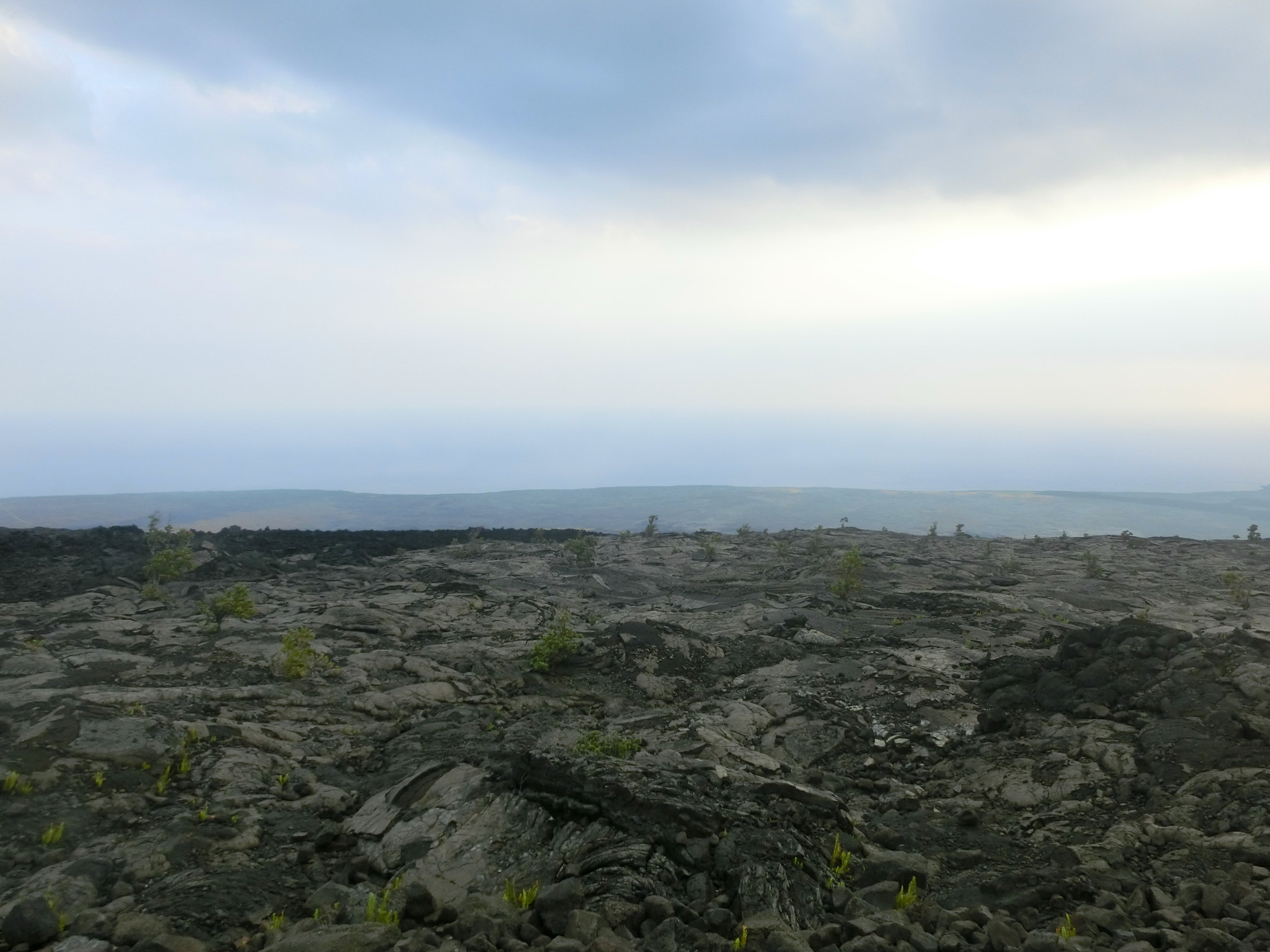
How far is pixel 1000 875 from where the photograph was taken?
8.87 m

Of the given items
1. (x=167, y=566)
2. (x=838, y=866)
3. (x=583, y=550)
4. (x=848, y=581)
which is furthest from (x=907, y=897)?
(x=583, y=550)

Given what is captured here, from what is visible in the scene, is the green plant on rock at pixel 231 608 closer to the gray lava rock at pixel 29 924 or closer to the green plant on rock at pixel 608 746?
the green plant on rock at pixel 608 746

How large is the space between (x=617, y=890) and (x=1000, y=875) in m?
5.38

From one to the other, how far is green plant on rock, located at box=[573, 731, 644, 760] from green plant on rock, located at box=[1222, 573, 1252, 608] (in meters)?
27.3

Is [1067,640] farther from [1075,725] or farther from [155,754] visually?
[155,754]

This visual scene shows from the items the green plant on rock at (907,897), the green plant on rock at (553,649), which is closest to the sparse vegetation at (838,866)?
the green plant on rock at (907,897)

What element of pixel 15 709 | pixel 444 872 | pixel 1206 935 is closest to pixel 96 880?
pixel 444 872

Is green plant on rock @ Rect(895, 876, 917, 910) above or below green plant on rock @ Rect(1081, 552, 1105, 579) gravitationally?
below

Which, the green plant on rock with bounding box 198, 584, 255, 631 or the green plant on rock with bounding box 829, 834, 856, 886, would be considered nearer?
the green plant on rock with bounding box 829, 834, 856, 886

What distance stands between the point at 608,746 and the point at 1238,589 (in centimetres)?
3234

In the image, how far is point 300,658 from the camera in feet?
59.4

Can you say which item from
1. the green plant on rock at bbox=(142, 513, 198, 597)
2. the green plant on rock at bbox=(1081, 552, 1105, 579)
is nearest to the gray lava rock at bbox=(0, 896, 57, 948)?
the green plant on rock at bbox=(142, 513, 198, 597)

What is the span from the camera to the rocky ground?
7703 millimetres

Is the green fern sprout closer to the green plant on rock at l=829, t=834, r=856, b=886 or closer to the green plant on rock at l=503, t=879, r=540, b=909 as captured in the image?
the green plant on rock at l=829, t=834, r=856, b=886
